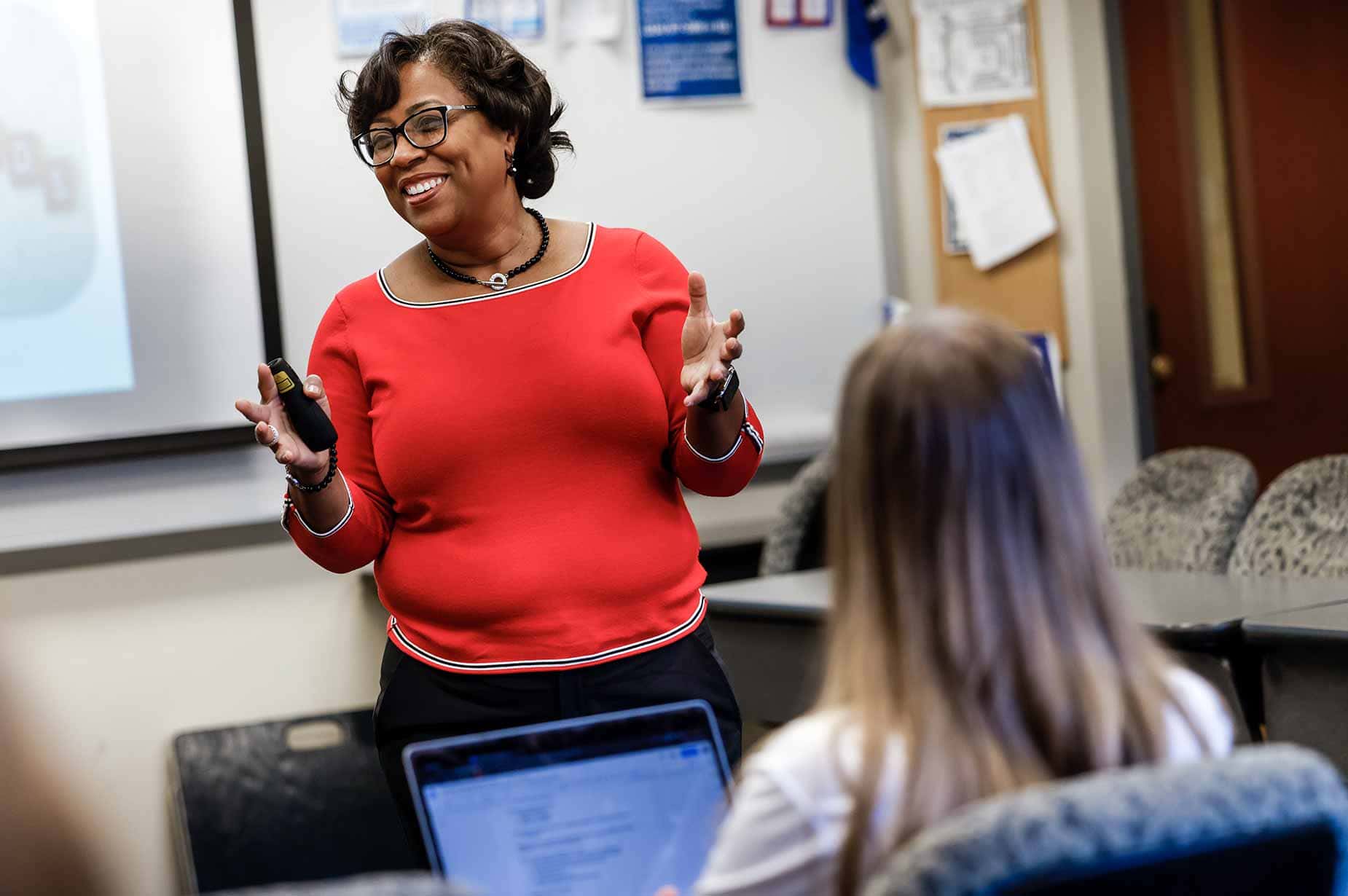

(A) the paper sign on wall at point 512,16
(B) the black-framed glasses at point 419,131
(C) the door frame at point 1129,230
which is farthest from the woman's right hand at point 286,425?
(C) the door frame at point 1129,230

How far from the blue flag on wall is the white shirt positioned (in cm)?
289

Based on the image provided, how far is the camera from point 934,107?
3588 mm

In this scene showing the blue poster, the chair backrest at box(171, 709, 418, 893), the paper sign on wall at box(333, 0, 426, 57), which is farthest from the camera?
the blue poster

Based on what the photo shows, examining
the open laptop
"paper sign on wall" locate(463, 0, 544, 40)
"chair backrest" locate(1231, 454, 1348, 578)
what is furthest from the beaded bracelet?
"paper sign on wall" locate(463, 0, 544, 40)

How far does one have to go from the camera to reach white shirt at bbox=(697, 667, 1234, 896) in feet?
2.82

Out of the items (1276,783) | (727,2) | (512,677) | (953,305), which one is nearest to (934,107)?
(727,2)

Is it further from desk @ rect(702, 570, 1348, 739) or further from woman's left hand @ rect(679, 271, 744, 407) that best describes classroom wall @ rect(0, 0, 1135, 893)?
woman's left hand @ rect(679, 271, 744, 407)

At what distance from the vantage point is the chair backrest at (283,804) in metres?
2.92

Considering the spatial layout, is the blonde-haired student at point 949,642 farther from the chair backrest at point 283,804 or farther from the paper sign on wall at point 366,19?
the paper sign on wall at point 366,19

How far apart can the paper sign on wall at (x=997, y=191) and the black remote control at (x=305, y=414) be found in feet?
7.87

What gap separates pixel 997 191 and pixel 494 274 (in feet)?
7.16

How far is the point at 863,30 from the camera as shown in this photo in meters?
3.55

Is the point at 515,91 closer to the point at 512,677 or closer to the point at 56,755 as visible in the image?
the point at 512,677

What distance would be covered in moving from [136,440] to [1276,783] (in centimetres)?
256
